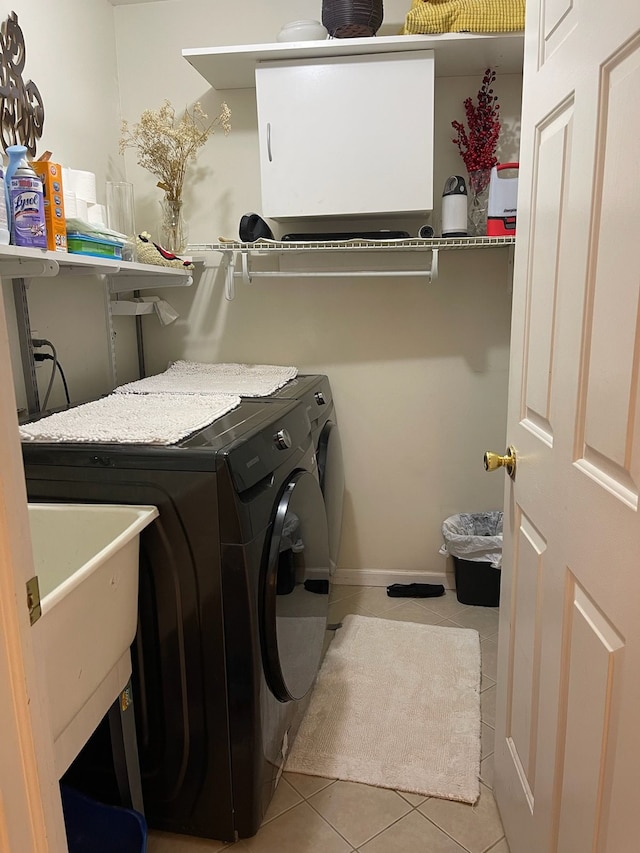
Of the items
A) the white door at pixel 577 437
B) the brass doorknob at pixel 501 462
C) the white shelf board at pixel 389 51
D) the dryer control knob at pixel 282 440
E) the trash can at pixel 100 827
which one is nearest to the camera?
the white door at pixel 577 437

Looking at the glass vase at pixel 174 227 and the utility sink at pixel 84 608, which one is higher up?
the glass vase at pixel 174 227

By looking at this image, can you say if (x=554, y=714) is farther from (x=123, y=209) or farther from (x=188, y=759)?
(x=123, y=209)

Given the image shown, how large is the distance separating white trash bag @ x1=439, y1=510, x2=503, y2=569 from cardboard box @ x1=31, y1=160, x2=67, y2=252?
178cm

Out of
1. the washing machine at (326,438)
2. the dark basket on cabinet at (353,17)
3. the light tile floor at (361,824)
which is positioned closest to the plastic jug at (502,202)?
the dark basket on cabinet at (353,17)

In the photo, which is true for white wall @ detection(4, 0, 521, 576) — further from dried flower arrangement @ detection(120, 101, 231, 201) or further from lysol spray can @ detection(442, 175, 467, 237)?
lysol spray can @ detection(442, 175, 467, 237)

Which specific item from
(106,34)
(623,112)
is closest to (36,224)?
(623,112)

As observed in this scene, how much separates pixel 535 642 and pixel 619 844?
1.29 feet

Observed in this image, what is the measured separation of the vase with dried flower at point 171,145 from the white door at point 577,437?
1.40 metres

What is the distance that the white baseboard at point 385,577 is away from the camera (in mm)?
2691

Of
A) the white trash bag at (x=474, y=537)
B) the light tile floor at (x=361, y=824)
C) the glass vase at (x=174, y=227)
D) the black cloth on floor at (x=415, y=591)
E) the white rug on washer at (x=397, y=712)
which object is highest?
the glass vase at (x=174, y=227)

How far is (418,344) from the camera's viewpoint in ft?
8.28

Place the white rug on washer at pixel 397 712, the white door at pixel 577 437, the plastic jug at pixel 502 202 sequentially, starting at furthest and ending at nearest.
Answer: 1. the plastic jug at pixel 502 202
2. the white rug on washer at pixel 397 712
3. the white door at pixel 577 437

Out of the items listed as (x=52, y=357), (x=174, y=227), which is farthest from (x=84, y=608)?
(x=174, y=227)

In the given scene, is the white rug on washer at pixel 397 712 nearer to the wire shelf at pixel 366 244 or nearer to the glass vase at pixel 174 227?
the wire shelf at pixel 366 244
